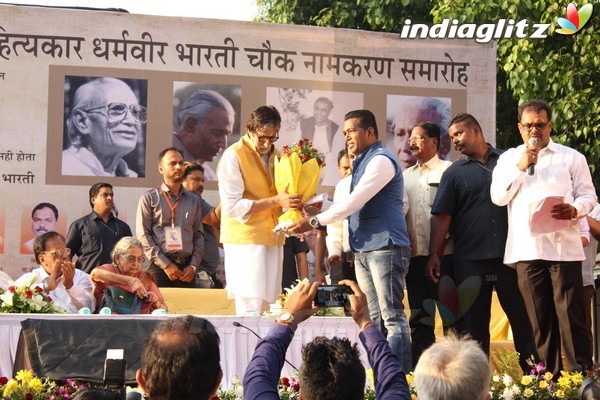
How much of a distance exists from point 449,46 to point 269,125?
517 cm

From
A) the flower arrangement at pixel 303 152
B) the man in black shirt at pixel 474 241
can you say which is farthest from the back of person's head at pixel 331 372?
the flower arrangement at pixel 303 152

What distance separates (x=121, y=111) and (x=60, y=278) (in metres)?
4.16

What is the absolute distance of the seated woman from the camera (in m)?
7.73

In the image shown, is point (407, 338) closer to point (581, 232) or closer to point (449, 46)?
point (581, 232)

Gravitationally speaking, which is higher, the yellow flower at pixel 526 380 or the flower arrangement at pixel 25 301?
the flower arrangement at pixel 25 301

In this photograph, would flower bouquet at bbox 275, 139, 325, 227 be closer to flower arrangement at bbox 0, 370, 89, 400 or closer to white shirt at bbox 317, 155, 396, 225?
white shirt at bbox 317, 155, 396, 225

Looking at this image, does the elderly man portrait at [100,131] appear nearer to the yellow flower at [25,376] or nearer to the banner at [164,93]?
the banner at [164,93]

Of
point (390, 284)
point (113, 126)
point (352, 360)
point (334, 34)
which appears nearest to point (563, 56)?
point (334, 34)

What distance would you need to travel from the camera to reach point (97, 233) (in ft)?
31.4

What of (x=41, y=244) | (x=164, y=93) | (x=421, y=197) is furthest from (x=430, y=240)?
(x=164, y=93)

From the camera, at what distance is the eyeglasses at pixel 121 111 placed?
11484 mm

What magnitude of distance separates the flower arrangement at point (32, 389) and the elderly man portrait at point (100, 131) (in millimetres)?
5652

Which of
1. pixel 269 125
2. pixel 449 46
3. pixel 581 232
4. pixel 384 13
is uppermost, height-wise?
pixel 384 13

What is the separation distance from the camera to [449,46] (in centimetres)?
1248
